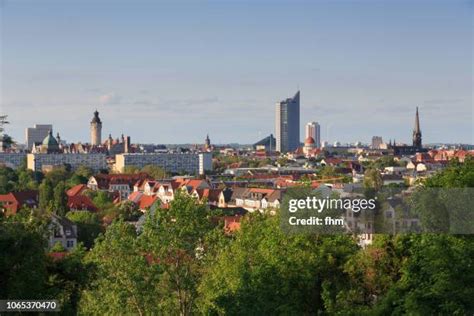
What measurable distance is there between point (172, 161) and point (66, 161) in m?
17.4

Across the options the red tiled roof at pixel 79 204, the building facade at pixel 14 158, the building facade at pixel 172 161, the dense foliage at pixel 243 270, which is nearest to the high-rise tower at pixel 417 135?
the building facade at pixel 172 161

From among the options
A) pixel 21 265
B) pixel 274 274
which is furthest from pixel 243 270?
pixel 21 265

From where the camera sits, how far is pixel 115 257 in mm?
17812

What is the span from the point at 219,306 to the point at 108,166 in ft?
451

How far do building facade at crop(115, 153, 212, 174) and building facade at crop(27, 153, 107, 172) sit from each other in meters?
4.38

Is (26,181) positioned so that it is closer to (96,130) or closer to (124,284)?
(124,284)

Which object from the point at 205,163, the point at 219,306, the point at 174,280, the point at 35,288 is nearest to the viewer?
the point at 35,288

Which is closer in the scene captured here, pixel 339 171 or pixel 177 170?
pixel 339 171

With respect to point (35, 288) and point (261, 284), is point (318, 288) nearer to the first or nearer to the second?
point (261, 284)

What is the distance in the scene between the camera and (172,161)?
15175 cm

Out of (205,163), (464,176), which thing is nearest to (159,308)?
(464,176)

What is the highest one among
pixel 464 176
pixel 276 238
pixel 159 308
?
pixel 464 176

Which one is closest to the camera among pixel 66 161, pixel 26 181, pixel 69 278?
pixel 69 278

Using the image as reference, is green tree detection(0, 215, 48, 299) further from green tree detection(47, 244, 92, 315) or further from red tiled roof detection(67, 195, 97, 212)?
red tiled roof detection(67, 195, 97, 212)
